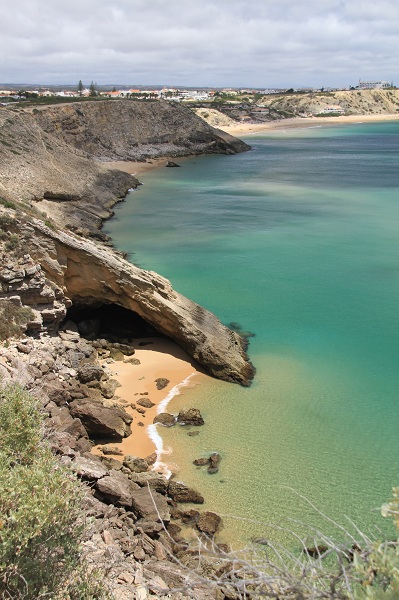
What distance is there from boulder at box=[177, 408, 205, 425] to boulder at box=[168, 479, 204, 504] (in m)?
3.06

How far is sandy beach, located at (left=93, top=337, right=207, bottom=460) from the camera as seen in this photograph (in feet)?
49.9

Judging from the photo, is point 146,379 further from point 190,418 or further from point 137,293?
point 137,293

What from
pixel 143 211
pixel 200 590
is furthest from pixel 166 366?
pixel 143 211

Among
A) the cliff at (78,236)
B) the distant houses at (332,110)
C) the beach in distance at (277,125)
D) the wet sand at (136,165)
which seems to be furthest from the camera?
the distant houses at (332,110)

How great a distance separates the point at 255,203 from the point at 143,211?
36.0 ft

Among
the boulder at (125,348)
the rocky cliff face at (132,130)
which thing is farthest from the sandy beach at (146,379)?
the rocky cliff face at (132,130)

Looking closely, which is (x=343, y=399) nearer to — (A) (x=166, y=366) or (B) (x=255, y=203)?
(A) (x=166, y=366)

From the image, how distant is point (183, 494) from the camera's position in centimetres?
1292

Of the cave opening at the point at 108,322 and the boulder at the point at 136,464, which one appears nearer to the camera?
the boulder at the point at 136,464

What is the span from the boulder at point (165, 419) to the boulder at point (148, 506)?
3.57 m

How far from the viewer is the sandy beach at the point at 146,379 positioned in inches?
599

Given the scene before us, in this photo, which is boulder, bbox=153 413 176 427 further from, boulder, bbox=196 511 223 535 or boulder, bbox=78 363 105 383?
boulder, bbox=196 511 223 535

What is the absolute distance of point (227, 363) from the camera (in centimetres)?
1870

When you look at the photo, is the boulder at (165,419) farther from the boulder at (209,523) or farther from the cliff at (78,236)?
the boulder at (209,523)
